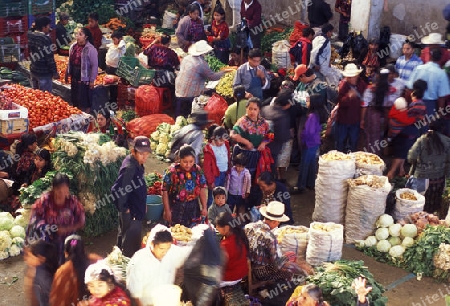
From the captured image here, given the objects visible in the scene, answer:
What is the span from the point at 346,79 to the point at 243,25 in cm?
487

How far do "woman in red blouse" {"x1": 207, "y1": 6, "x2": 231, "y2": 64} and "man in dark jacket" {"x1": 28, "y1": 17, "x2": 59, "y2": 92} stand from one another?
3479 millimetres

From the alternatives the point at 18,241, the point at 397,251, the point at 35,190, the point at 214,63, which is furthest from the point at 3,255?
the point at 214,63

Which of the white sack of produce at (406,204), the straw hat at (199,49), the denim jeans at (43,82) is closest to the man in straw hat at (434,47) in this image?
the white sack of produce at (406,204)

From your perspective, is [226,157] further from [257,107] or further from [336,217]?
[336,217]

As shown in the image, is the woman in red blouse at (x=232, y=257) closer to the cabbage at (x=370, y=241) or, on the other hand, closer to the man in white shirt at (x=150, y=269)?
the man in white shirt at (x=150, y=269)

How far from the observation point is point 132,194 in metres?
7.41

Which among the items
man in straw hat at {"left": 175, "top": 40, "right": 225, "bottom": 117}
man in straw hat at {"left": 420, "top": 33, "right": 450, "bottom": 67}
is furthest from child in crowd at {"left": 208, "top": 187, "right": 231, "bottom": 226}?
man in straw hat at {"left": 420, "top": 33, "right": 450, "bottom": 67}

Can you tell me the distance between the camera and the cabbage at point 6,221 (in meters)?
8.32

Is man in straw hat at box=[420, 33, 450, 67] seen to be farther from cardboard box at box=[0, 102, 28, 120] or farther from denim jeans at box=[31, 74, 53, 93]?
denim jeans at box=[31, 74, 53, 93]

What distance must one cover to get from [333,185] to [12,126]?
477 centimetres

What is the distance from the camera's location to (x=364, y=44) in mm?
13812

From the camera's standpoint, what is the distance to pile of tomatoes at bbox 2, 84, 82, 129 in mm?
10383

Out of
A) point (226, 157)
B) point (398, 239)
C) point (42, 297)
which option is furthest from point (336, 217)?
point (42, 297)

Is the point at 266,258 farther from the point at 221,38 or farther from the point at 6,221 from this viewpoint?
the point at 221,38
